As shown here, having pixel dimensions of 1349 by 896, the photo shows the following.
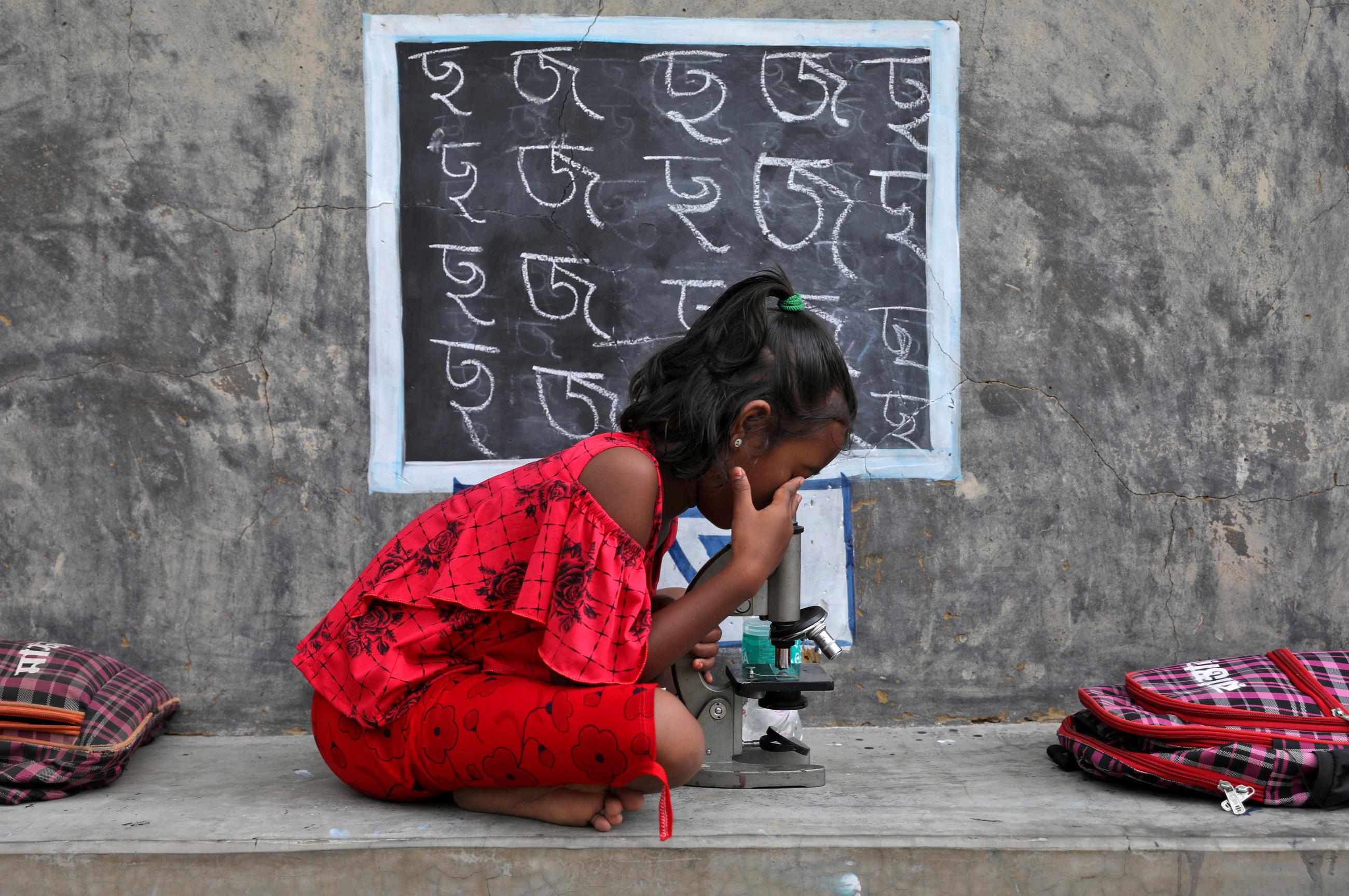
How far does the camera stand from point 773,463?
1981 millimetres

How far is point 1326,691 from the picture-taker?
2.20 metres

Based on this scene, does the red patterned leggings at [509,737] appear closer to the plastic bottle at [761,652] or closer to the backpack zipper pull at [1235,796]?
the plastic bottle at [761,652]

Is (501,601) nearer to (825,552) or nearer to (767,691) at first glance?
(767,691)

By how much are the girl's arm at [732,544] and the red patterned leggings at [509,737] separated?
0.15m

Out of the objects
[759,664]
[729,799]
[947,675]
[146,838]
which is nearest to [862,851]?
[729,799]

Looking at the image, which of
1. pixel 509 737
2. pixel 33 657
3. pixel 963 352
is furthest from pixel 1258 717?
pixel 33 657

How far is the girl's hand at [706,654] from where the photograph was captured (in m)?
2.19

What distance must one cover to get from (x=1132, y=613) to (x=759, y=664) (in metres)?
1.24

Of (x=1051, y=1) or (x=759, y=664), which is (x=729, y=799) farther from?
(x=1051, y=1)

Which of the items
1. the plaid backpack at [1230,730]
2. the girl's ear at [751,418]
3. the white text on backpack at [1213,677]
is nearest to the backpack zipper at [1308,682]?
the plaid backpack at [1230,730]

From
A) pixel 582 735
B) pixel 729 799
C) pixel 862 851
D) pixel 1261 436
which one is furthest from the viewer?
pixel 1261 436

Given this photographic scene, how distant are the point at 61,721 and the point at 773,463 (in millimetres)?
1603

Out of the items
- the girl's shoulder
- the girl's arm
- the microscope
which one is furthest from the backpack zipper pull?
the girl's shoulder

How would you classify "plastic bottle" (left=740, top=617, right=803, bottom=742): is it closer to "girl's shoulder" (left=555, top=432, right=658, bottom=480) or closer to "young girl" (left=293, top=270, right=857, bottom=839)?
"young girl" (left=293, top=270, right=857, bottom=839)
